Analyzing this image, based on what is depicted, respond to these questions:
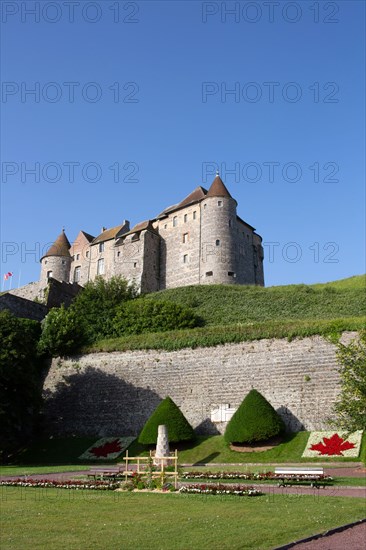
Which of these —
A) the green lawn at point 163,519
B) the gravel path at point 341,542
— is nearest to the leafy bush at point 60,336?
the green lawn at point 163,519

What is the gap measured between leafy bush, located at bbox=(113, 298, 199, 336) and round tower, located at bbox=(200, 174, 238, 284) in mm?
14679

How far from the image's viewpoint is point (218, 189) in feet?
192

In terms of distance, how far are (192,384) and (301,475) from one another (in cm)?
1383

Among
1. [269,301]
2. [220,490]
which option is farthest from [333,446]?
[269,301]

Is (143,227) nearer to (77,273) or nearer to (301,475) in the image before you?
(77,273)

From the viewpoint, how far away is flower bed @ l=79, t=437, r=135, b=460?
2669cm

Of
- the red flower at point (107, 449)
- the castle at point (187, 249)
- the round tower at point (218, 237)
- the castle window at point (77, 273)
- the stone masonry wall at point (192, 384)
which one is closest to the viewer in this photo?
the stone masonry wall at point (192, 384)

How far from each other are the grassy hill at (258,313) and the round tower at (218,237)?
4.37m

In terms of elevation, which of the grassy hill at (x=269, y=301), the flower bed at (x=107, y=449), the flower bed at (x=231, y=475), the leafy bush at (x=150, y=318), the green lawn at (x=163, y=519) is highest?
the grassy hill at (x=269, y=301)

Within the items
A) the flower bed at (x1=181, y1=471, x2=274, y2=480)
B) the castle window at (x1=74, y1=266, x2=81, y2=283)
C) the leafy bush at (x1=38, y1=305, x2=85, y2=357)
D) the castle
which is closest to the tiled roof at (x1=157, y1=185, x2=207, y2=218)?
the castle

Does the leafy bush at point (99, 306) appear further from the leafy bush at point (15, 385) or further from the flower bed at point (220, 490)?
the flower bed at point (220, 490)

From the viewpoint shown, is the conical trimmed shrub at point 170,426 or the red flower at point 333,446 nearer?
the red flower at point 333,446

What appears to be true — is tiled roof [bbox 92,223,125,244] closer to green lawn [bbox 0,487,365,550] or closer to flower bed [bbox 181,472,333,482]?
flower bed [bbox 181,472,333,482]

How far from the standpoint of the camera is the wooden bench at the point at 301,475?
1539 centimetres
